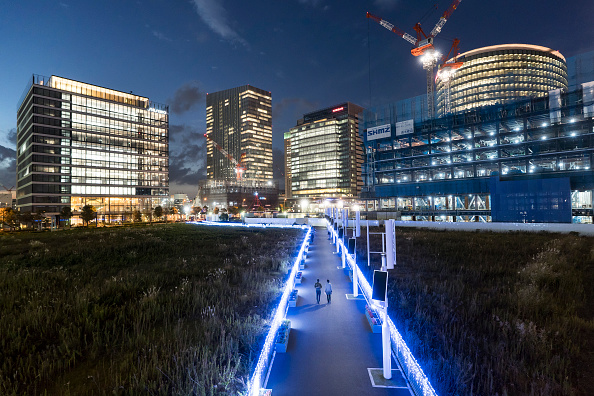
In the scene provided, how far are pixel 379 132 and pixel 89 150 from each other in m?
105

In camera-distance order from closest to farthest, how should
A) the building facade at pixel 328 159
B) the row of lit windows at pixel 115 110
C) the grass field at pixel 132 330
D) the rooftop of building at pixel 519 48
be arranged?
the grass field at pixel 132 330 → the row of lit windows at pixel 115 110 → the rooftop of building at pixel 519 48 → the building facade at pixel 328 159

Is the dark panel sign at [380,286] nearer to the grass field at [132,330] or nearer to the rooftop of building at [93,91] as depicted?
the grass field at [132,330]

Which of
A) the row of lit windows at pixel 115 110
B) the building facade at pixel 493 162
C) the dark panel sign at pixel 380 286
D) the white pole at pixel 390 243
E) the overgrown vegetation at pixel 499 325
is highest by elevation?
the row of lit windows at pixel 115 110

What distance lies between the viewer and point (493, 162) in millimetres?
73188

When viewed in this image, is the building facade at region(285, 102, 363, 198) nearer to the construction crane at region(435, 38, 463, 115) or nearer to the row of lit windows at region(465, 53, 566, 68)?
the construction crane at region(435, 38, 463, 115)

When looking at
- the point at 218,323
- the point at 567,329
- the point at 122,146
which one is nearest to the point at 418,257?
the point at 567,329

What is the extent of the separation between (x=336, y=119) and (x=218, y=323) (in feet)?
622

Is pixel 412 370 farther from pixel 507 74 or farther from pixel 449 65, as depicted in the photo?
pixel 507 74

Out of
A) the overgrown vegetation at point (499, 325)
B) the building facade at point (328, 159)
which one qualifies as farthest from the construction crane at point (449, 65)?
the overgrown vegetation at point (499, 325)

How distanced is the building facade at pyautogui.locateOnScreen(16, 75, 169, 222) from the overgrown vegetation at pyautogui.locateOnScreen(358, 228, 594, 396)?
4461 inches

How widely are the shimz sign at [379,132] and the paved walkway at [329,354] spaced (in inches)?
3248

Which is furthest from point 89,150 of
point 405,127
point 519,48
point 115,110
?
point 519,48

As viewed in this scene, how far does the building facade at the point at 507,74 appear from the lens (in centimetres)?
12538

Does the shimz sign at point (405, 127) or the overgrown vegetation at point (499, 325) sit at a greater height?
the shimz sign at point (405, 127)
